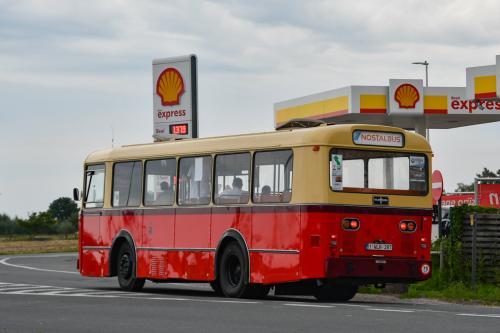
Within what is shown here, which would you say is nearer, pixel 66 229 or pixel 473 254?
pixel 473 254

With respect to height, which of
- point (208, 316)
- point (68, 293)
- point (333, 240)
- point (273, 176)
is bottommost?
point (208, 316)

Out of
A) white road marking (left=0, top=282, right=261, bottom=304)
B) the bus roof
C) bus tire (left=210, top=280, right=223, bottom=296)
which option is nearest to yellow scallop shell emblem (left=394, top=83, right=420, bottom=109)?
white road marking (left=0, top=282, right=261, bottom=304)

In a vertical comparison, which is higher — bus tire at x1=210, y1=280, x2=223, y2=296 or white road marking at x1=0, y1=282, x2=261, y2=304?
bus tire at x1=210, y1=280, x2=223, y2=296

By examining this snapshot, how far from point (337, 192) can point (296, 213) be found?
0.72 meters

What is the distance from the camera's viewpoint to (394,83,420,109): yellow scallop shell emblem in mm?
49594

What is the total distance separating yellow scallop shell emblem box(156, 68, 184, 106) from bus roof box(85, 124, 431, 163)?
10.6 metres

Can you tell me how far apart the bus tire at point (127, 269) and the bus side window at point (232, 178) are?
3.45 metres

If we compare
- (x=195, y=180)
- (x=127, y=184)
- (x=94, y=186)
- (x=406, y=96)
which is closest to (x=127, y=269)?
(x=127, y=184)

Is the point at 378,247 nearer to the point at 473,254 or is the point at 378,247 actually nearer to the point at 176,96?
the point at 473,254

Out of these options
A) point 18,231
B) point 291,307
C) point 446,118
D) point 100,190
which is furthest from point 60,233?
point 291,307

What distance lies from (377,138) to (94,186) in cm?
783

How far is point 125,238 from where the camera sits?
25.8m

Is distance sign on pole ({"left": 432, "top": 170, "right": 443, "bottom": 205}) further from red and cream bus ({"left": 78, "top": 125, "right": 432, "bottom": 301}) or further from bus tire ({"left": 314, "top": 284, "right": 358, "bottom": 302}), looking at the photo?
bus tire ({"left": 314, "top": 284, "right": 358, "bottom": 302})

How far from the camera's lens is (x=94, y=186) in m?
27.2
